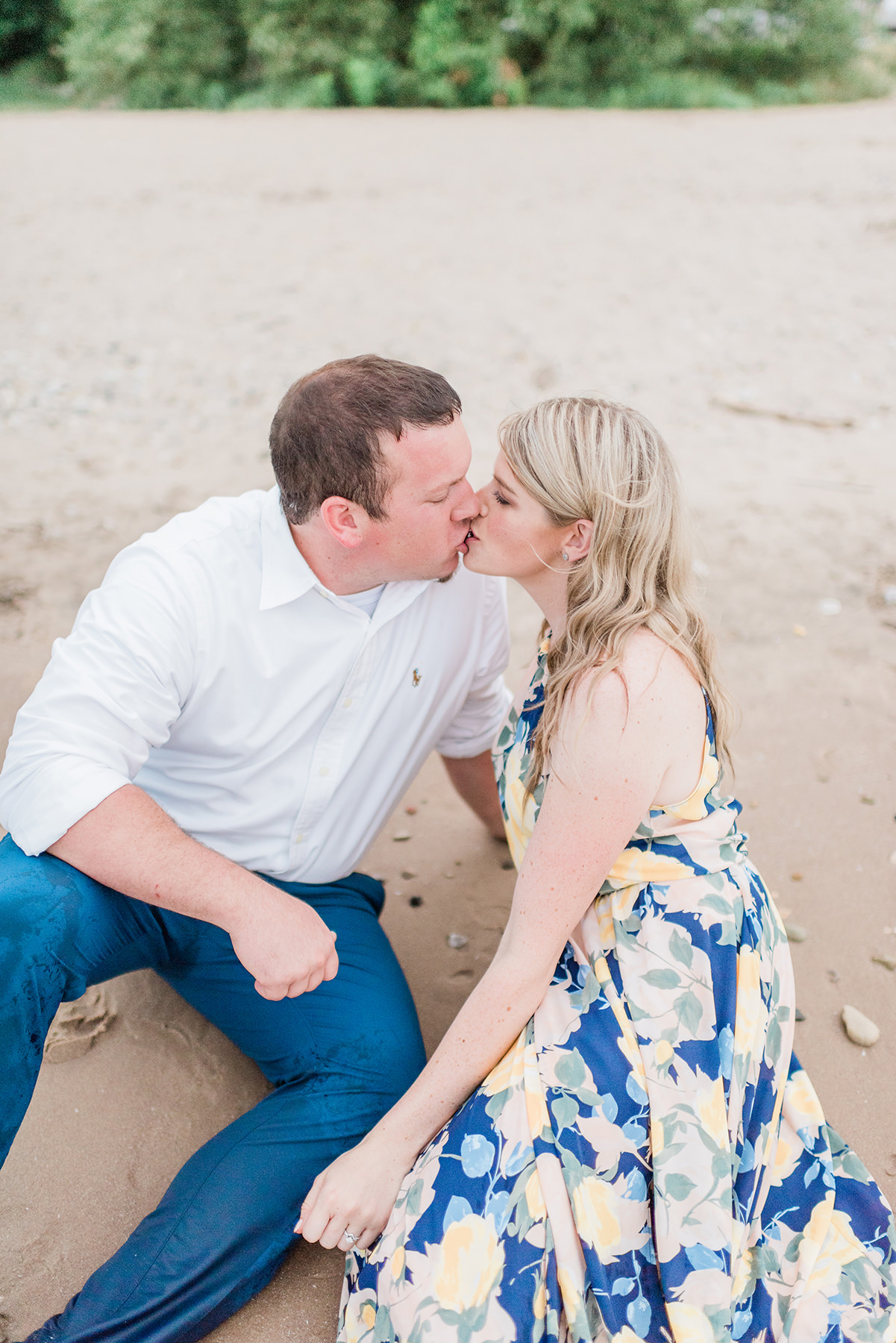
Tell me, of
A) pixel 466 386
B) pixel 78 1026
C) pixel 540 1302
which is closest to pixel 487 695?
pixel 78 1026

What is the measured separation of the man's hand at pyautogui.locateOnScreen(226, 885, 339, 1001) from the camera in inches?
86.6

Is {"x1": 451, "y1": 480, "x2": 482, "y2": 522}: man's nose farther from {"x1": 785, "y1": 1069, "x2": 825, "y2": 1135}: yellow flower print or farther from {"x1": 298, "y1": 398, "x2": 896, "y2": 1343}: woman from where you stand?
{"x1": 785, "y1": 1069, "x2": 825, "y2": 1135}: yellow flower print

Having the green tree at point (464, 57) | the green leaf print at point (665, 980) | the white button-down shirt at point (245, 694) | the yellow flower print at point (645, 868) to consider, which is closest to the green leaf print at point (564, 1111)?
the green leaf print at point (665, 980)

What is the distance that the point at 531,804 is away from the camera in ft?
7.77

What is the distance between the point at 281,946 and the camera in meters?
2.21

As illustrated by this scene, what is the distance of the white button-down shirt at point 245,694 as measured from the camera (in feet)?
7.58

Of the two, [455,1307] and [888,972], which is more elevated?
[455,1307]

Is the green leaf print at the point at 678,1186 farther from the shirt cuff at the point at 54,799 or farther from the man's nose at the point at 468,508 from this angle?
the man's nose at the point at 468,508

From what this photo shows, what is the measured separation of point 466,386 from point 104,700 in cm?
584

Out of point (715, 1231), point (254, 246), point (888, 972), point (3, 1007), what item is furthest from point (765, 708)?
point (254, 246)

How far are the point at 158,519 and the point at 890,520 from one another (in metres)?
4.15

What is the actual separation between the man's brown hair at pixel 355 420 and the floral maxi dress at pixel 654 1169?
102 centimetres

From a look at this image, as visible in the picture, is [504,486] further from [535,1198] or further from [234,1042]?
[234,1042]

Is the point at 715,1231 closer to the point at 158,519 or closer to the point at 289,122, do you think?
the point at 158,519
